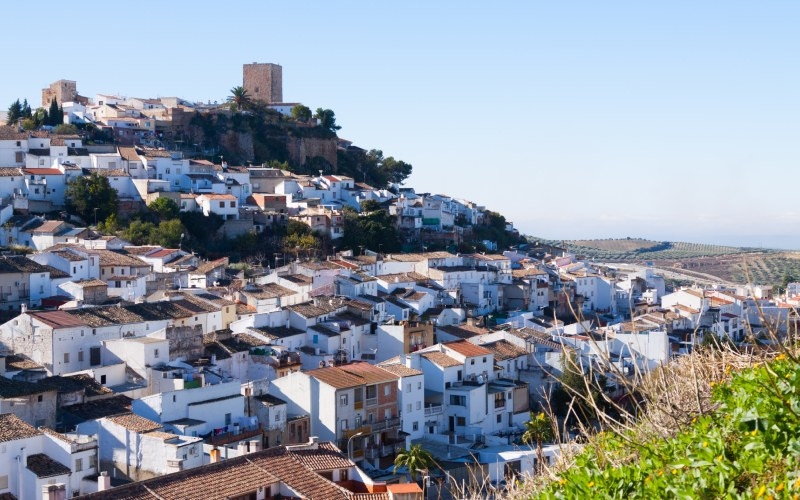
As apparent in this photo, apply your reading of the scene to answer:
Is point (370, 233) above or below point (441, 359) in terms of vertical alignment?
above

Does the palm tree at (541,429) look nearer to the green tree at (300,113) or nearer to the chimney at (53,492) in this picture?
the chimney at (53,492)

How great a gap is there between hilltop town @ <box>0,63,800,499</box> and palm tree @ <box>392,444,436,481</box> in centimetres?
38

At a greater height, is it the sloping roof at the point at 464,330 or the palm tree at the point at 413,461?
the sloping roof at the point at 464,330

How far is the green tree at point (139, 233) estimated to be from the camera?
47.9 metres

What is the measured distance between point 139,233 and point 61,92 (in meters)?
27.9

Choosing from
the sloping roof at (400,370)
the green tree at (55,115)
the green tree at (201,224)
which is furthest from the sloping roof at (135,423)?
the green tree at (55,115)

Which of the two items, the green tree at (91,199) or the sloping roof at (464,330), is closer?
the sloping roof at (464,330)

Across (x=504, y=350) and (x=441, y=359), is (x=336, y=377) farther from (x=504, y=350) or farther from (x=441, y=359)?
(x=504, y=350)

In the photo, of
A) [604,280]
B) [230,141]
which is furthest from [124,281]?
[230,141]

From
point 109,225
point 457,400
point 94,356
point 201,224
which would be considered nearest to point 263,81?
point 201,224

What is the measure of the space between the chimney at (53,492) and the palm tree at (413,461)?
374 inches

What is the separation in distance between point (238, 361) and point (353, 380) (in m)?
4.17

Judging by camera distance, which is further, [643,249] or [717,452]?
[643,249]

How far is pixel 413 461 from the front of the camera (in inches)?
1085
